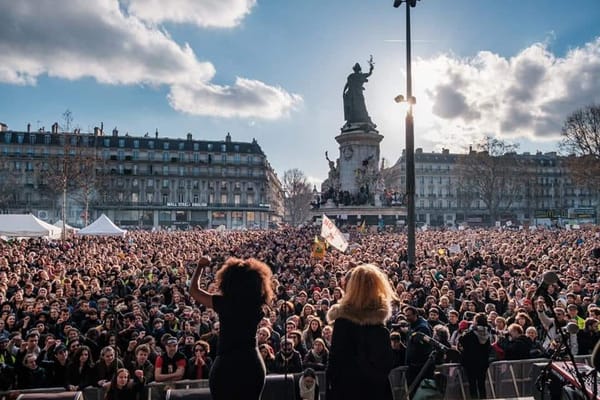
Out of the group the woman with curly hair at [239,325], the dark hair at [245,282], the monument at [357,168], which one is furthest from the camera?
the monument at [357,168]

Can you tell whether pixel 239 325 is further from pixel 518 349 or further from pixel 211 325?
pixel 211 325

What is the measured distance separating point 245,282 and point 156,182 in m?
86.0

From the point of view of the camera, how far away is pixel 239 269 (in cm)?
368

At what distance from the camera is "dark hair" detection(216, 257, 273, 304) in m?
3.62

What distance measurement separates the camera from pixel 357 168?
4662 cm

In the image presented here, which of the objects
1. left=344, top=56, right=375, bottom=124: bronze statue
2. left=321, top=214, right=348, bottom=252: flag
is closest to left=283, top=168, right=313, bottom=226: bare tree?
left=344, top=56, right=375, bottom=124: bronze statue

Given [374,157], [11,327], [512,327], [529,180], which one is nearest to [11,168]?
[374,157]

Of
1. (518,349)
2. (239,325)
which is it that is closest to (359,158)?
(518,349)

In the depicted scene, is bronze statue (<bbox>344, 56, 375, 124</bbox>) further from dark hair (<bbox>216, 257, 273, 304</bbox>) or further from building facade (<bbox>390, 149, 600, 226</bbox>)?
building facade (<bbox>390, 149, 600, 226</bbox>)

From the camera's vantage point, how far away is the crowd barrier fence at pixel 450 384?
16.9 ft

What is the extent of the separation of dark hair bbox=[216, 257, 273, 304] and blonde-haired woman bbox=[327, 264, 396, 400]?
637 millimetres

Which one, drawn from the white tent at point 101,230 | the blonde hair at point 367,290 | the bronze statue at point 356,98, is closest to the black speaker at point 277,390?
the blonde hair at point 367,290

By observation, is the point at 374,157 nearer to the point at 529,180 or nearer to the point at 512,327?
the point at 512,327

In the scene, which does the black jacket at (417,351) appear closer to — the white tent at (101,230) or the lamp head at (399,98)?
the lamp head at (399,98)
